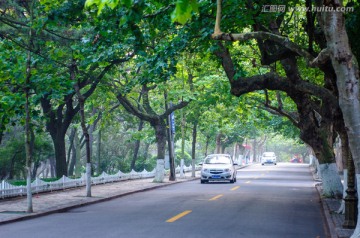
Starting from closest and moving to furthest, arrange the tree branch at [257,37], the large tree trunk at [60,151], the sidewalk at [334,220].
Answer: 1. the tree branch at [257,37]
2. the sidewalk at [334,220]
3. the large tree trunk at [60,151]

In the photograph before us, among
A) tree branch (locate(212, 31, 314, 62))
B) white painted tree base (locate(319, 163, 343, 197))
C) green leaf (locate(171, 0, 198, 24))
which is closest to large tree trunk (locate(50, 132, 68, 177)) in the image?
white painted tree base (locate(319, 163, 343, 197))

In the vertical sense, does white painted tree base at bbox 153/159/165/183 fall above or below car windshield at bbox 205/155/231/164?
below

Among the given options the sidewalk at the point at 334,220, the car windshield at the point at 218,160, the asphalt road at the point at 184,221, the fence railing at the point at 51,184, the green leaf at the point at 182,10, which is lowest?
the sidewalk at the point at 334,220

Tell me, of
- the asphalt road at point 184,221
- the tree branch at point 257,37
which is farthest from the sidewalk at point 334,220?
the tree branch at point 257,37

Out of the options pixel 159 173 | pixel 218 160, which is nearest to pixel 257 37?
pixel 218 160

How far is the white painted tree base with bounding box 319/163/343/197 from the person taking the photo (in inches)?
816

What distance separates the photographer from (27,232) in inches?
453

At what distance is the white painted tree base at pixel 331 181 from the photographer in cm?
2073

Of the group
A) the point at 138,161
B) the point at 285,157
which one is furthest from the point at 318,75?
the point at 285,157

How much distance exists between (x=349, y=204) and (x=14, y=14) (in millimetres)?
15564

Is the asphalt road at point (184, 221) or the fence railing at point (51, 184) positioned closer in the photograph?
the asphalt road at point (184, 221)

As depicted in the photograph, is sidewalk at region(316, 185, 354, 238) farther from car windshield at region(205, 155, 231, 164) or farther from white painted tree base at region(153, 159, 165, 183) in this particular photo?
white painted tree base at region(153, 159, 165, 183)

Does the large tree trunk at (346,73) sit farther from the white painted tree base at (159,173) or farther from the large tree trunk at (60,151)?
the white painted tree base at (159,173)

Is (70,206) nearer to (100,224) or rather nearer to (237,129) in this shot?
(100,224)
